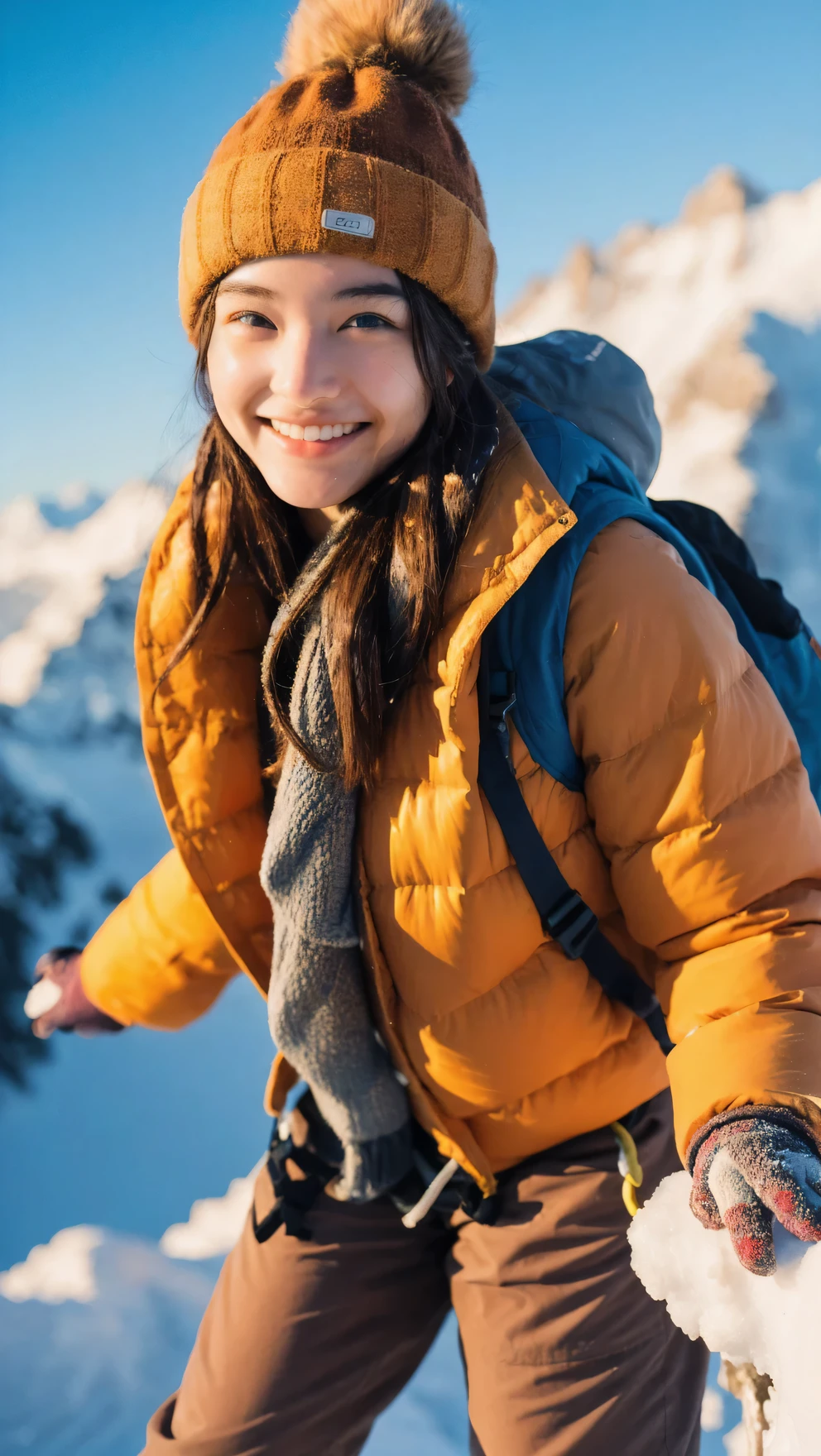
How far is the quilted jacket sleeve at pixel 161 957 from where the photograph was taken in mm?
1312

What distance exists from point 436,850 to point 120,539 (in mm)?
3375

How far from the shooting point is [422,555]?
927mm

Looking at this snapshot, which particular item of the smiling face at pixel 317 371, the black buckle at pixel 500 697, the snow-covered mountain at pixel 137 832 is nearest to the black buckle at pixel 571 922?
the black buckle at pixel 500 697

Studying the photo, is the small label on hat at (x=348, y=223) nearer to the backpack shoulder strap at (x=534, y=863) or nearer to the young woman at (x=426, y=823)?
the young woman at (x=426, y=823)

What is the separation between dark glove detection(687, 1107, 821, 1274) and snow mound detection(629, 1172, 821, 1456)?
16mm

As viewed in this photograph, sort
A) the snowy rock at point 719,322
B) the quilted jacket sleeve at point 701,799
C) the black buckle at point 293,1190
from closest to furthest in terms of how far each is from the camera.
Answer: the quilted jacket sleeve at point 701,799 → the black buckle at point 293,1190 → the snowy rock at point 719,322

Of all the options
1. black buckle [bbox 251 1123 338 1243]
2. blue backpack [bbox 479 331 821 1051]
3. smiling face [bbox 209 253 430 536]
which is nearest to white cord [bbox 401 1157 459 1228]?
black buckle [bbox 251 1123 338 1243]

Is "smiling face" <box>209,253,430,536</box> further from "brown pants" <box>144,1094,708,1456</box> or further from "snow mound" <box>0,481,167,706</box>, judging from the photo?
"snow mound" <box>0,481,167,706</box>

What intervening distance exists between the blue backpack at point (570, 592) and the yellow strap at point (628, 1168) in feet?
0.48

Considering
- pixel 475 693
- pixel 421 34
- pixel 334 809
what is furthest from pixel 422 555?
pixel 421 34

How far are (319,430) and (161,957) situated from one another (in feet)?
2.54

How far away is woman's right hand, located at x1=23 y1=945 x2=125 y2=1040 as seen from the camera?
57.1 inches

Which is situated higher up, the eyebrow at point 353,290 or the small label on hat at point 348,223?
the small label on hat at point 348,223

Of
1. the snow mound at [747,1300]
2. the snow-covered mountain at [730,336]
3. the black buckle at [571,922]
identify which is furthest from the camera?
the snow-covered mountain at [730,336]
